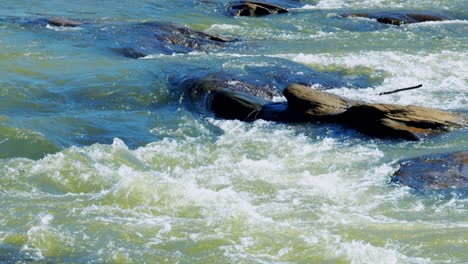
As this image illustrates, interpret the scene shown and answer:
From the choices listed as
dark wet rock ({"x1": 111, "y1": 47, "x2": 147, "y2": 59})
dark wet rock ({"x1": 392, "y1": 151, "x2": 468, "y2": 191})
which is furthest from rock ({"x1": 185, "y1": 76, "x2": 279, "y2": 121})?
dark wet rock ({"x1": 111, "y1": 47, "x2": 147, "y2": 59})

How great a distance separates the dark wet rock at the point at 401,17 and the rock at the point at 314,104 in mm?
10342

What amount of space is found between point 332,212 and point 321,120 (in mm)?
3729

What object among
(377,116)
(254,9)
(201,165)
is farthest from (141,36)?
(201,165)

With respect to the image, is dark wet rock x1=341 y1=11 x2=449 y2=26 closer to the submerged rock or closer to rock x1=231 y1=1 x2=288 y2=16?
rock x1=231 y1=1 x2=288 y2=16

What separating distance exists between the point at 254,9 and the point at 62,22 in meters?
6.05

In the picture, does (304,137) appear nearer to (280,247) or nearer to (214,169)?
(214,169)

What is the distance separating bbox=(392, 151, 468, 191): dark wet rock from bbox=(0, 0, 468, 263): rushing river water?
191 mm

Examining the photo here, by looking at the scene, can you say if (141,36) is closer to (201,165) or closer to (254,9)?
(254,9)

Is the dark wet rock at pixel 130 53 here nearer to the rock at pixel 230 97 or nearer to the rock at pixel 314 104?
the rock at pixel 230 97

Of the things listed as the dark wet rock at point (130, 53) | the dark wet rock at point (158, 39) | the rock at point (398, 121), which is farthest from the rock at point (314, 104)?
the dark wet rock at point (158, 39)

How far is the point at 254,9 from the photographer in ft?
76.1

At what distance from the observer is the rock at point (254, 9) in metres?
23.1

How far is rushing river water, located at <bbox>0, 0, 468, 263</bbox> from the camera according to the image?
7129 mm

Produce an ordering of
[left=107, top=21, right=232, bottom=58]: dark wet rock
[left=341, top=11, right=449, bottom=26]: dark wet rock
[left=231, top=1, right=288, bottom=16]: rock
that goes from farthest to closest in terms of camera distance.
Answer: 1. [left=231, top=1, right=288, bottom=16]: rock
2. [left=341, top=11, right=449, bottom=26]: dark wet rock
3. [left=107, top=21, right=232, bottom=58]: dark wet rock
